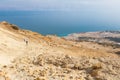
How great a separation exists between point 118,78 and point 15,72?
10.00 m

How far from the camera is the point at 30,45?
3969 centimetres

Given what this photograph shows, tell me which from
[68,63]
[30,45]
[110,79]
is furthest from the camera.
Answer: [30,45]

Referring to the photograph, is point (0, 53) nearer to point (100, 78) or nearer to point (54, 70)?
point (54, 70)

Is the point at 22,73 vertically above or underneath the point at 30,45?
underneath

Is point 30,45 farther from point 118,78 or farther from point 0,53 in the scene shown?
point 118,78

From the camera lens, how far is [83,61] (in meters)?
30.8

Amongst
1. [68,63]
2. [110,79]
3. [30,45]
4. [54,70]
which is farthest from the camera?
[30,45]

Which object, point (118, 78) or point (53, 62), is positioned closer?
point (118, 78)

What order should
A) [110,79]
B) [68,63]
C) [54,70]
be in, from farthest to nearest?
[68,63]
[54,70]
[110,79]

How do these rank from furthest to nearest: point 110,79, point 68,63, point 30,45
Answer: point 30,45, point 68,63, point 110,79

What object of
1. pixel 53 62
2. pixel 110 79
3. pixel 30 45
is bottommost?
pixel 110 79

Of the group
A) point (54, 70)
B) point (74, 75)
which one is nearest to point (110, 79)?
point (74, 75)

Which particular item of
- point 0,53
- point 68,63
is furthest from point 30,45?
point 68,63

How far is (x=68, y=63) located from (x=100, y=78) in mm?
5176
